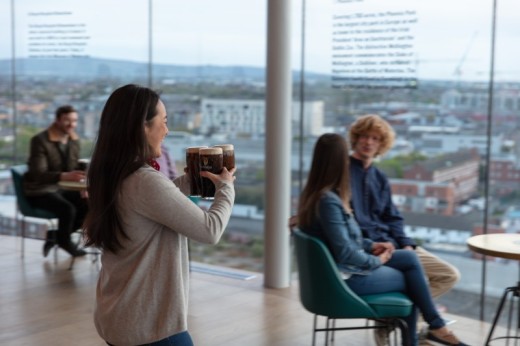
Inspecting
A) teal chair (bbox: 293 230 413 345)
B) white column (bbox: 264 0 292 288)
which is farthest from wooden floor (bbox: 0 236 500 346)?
teal chair (bbox: 293 230 413 345)

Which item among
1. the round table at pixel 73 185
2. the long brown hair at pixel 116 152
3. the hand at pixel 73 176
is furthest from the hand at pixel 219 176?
the hand at pixel 73 176

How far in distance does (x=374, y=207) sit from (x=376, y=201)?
0.04 meters

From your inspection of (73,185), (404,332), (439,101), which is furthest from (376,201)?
(73,185)

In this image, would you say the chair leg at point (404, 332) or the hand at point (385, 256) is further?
the hand at point (385, 256)

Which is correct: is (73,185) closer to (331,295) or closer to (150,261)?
(331,295)

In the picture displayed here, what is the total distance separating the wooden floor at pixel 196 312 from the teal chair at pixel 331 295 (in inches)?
36.7

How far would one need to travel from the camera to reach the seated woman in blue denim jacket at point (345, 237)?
416cm

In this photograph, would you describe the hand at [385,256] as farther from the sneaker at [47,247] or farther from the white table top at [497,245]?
the sneaker at [47,247]

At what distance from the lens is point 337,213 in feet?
13.7

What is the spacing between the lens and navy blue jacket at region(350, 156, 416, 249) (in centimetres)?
486

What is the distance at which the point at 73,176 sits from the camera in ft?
22.7

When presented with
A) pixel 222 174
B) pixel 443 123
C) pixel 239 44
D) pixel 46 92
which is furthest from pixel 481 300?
pixel 46 92

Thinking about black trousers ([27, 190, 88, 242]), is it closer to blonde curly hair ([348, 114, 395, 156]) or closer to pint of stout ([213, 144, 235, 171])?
blonde curly hair ([348, 114, 395, 156])

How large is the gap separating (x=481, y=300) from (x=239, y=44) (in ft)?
10.7
